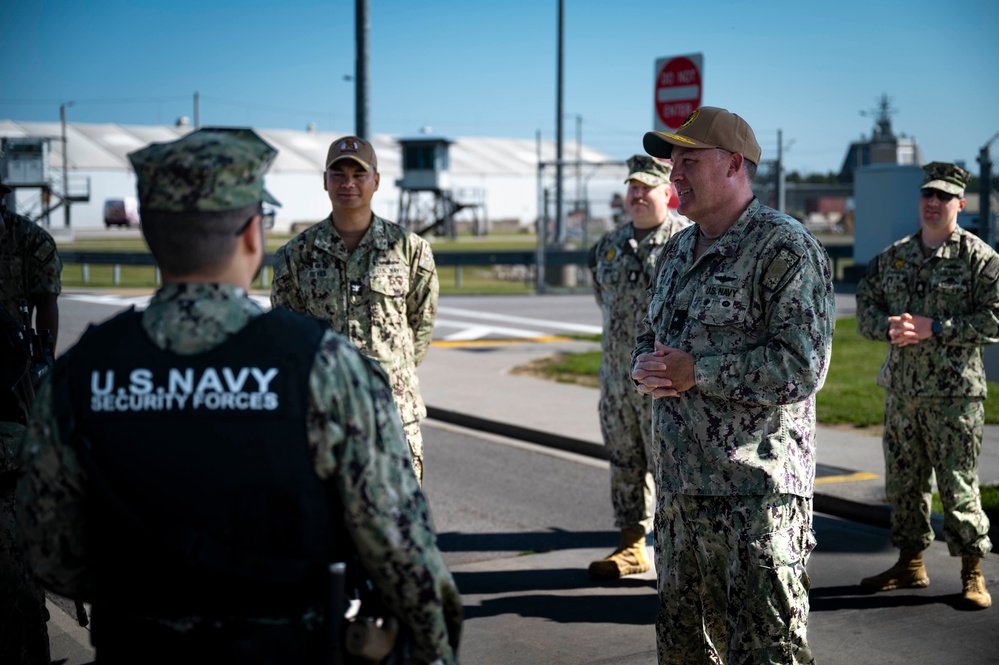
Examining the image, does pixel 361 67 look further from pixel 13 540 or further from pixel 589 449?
pixel 13 540

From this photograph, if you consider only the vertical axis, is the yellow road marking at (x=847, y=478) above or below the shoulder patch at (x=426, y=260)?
below

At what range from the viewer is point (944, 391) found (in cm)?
588

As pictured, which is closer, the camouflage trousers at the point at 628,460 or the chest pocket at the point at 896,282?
the chest pocket at the point at 896,282

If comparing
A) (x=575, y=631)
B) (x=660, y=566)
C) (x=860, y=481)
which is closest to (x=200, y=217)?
(x=660, y=566)

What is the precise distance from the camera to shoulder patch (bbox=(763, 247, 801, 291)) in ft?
12.0

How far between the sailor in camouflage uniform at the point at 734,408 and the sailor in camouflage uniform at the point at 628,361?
2.48 m

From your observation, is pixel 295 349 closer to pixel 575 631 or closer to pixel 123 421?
pixel 123 421

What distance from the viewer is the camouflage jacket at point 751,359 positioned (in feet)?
11.9

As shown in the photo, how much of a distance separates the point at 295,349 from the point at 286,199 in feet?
248

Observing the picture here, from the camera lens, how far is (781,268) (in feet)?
12.1

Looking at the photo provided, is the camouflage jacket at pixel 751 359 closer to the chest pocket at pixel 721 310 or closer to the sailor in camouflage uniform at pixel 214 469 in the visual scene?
the chest pocket at pixel 721 310

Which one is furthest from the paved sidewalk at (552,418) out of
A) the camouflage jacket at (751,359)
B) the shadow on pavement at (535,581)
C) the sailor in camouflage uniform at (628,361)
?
the camouflage jacket at (751,359)

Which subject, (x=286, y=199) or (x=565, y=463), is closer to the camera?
(x=565, y=463)

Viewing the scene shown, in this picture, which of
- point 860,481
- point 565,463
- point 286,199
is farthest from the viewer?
point 286,199
